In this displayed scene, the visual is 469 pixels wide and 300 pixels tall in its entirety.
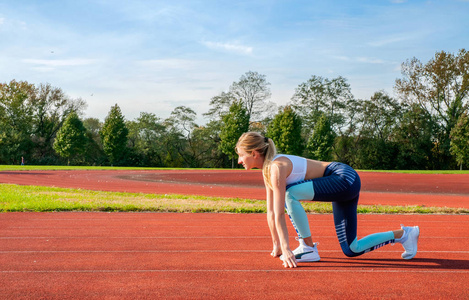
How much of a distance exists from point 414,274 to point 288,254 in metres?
1.30

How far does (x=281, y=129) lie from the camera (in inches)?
2031

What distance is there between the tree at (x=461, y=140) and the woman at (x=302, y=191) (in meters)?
45.6

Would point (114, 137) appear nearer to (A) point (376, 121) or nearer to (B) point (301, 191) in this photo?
(A) point (376, 121)

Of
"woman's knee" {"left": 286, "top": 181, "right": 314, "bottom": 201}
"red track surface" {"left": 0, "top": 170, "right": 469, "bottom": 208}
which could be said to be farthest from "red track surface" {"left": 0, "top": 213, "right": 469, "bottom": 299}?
"red track surface" {"left": 0, "top": 170, "right": 469, "bottom": 208}

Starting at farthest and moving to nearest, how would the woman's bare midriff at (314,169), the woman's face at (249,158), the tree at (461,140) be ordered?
1. the tree at (461,140)
2. the woman's bare midriff at (314,169)
3. the woman's face at (249,158)

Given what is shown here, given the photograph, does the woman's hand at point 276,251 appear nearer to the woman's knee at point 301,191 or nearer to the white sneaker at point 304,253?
the white sneaker at point 304,253

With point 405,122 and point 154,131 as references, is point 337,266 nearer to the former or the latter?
point 405,122

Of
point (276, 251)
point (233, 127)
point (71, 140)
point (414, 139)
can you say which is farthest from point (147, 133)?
point (276, 251)

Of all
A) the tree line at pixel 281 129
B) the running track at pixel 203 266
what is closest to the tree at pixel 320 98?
the tree line at pixel 281 129

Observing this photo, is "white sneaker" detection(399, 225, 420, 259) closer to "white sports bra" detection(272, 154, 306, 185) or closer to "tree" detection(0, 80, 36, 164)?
"white sports bra" detection(272, 154, 306, 185)

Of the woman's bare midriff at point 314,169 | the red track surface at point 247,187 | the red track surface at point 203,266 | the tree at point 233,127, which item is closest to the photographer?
the red track surface at point 203,266

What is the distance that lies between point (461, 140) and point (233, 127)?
25530 millimetres

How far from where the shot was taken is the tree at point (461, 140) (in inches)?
1736

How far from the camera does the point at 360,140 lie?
5456cm
